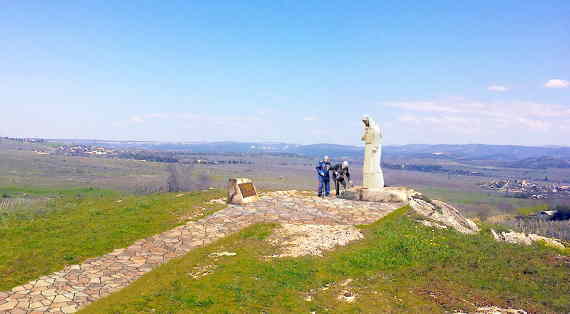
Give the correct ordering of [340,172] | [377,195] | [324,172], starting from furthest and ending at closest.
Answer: [340,172] → [324,172] → [377,195]

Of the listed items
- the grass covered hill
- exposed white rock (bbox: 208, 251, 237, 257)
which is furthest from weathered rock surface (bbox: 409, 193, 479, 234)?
exposed white rock (bbox: 208, 251, 237, 257)

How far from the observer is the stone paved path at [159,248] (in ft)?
35.9

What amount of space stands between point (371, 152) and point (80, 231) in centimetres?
1789

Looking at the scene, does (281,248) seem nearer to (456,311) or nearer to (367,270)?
(367,270)

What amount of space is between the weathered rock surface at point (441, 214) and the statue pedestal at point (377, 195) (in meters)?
0.69

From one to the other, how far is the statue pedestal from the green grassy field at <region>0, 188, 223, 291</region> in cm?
929

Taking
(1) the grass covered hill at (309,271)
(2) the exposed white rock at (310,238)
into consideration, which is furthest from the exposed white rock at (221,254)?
(2) the exposed white rock at (310,238)

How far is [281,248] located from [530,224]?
240 feet

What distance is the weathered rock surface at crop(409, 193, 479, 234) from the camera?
2197cm

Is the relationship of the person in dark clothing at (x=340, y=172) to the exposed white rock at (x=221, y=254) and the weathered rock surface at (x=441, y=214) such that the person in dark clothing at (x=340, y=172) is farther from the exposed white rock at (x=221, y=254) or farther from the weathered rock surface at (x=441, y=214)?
the exposed white rock at (x=221, y=254)

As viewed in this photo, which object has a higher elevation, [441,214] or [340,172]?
[340,172]

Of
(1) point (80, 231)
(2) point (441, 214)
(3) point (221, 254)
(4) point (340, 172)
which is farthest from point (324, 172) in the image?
(1) point (80, 231)

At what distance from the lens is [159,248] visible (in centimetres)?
1550

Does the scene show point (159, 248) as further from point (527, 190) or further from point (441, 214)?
point (527, 190)
